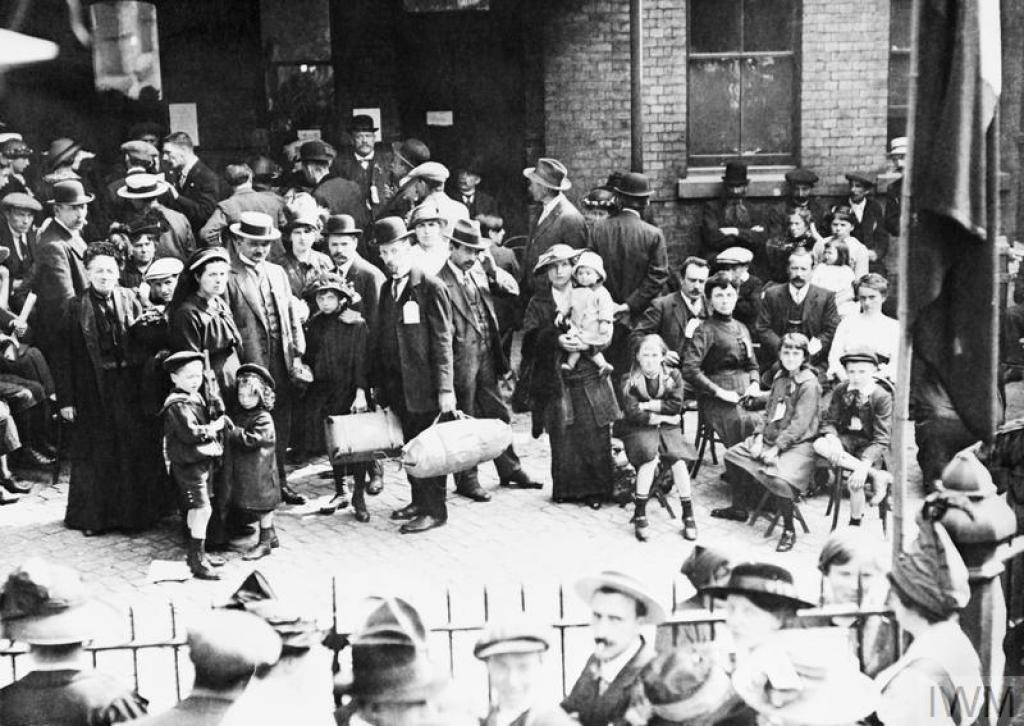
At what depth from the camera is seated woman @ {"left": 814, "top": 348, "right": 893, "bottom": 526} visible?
841 cm

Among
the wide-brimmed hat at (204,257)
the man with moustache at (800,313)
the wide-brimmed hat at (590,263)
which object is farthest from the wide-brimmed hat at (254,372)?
the man with moustache at (800,313)

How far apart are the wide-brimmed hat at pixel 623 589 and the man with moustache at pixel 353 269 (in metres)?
5.46

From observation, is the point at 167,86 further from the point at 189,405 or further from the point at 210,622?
the point at 210,622

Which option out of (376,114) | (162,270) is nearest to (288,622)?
(162,270)

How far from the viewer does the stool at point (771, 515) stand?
27.8 ft

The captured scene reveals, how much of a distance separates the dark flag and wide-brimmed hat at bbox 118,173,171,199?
712cm

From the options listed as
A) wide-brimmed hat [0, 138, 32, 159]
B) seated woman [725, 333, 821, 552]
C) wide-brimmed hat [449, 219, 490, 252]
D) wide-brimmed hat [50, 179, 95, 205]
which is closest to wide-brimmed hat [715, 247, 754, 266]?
seated woman [725, 333, 821, 552]

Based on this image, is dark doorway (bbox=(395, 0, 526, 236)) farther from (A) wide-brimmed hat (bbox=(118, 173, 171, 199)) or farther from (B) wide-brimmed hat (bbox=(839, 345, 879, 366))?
(B) wide-brimmed hat (bbox=(839, 345, 879, 366))

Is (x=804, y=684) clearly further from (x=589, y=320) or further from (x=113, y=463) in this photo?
(x=113, y=463)

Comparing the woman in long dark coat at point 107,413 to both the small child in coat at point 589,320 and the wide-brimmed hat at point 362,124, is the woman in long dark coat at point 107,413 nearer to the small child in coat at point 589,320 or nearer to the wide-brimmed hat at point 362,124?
the small child in coat at point 589,320

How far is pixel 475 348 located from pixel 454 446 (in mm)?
957

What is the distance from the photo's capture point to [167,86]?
15.1 m

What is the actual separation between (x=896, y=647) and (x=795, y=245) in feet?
24.0

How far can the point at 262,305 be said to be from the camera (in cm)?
887
